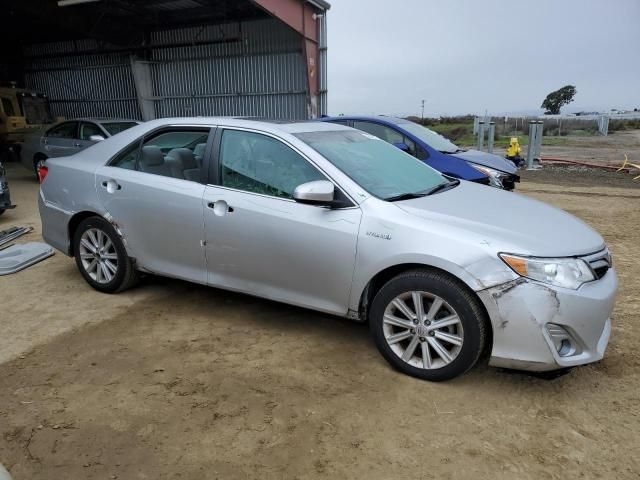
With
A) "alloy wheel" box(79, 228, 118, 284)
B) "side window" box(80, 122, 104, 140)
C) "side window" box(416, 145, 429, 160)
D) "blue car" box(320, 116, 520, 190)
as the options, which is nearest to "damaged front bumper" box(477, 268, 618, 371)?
"alloy wheel" box(79, 228, 118, 284)

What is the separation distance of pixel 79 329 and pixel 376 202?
2.47 m

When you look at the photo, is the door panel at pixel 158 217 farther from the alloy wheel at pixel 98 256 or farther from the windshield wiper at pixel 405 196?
the windshield wiper at pixel 405 196

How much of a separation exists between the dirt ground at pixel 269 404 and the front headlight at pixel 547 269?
0.71 metres

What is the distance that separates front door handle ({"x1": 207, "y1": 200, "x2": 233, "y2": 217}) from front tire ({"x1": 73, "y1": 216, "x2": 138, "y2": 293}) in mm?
1079

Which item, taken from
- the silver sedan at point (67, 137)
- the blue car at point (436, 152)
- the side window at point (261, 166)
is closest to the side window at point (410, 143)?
the blue car at point (436, 152)

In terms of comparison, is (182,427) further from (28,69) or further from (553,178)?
(28,69)

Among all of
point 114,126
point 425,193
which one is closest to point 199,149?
point 425,193

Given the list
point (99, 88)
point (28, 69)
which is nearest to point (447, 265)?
point (99, 88)

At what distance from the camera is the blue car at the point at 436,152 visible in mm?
7316

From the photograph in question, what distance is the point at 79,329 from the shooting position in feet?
12.4

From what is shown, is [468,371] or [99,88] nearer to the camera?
[468,371]

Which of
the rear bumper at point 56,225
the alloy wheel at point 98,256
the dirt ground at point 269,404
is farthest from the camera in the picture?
the rear bumper at point 56,225

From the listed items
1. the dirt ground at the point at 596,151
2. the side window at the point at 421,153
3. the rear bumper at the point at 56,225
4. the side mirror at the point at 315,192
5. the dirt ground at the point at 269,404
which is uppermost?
the side mirror at the point at 315,192

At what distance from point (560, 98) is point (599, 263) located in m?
59.7
